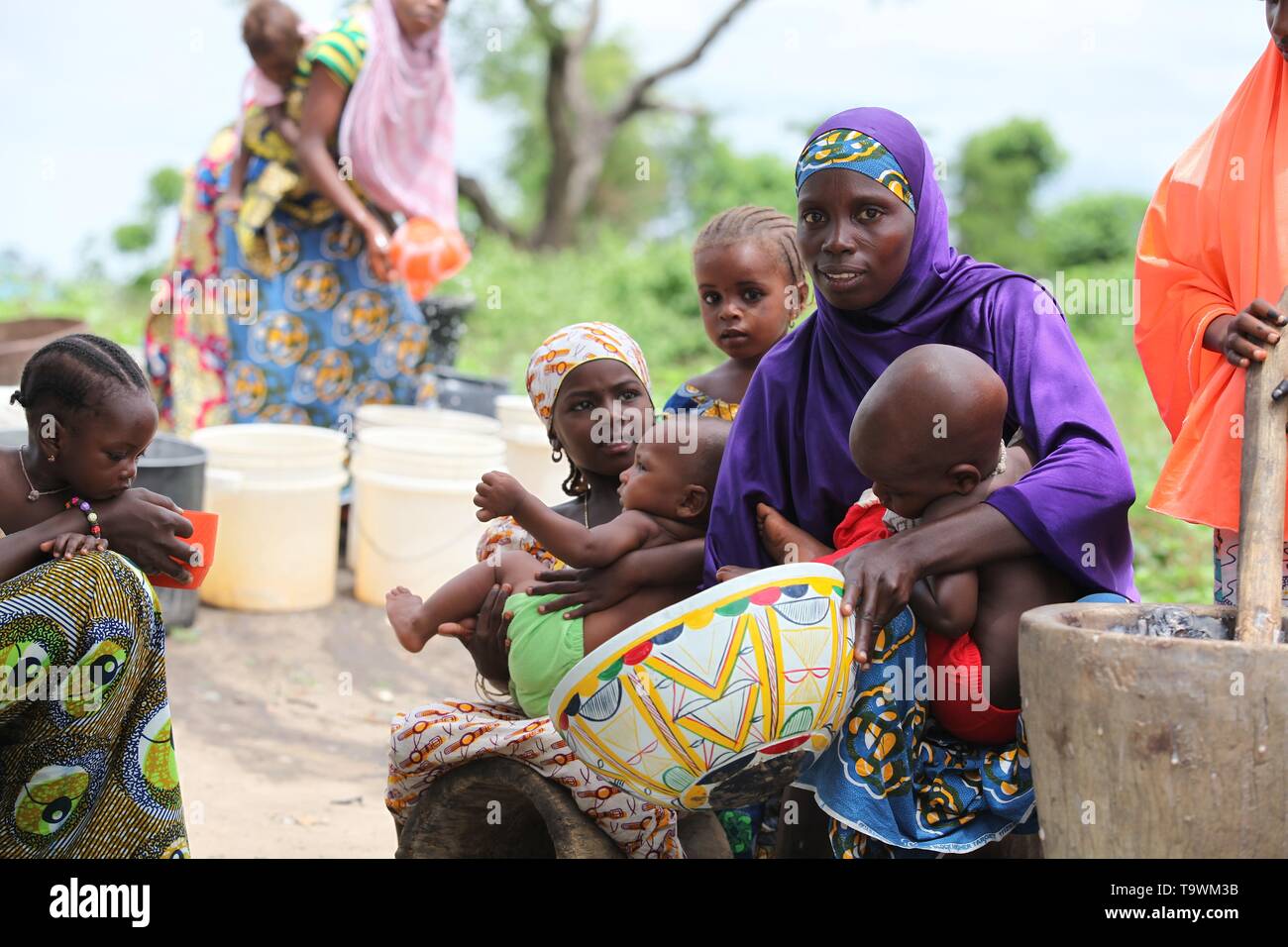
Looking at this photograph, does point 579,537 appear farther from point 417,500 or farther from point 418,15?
point 418,15

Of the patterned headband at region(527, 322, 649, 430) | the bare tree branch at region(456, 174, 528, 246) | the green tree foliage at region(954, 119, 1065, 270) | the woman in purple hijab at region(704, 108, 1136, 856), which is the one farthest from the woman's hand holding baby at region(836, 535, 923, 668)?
the green tree foliage at region(954, 119, 1065, 270)

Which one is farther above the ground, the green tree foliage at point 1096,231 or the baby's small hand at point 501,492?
the green tree foliage at point 1096,231

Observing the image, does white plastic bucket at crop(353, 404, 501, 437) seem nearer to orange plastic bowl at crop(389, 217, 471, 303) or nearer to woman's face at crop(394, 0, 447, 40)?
orange plastic bowl at crop(389, 217, 471, 303)

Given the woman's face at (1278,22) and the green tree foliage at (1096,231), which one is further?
the green tree foliage at (1096,231)

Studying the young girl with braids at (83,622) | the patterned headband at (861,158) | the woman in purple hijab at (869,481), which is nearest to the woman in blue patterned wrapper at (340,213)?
the young girl with braids at (83,622)

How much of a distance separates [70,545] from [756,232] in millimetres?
1823

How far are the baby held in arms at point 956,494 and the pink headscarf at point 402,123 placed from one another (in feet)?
14.6

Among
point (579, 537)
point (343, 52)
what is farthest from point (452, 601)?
point (343, 52)

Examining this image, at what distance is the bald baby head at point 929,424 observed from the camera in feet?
7.93

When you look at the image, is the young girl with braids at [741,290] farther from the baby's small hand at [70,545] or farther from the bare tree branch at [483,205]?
the bare tree branch at [483,205]

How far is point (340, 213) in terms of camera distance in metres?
Result: 6.70

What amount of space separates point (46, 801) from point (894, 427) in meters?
1.71

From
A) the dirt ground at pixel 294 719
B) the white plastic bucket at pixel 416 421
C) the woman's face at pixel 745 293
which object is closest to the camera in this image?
the woman's face at pixel 745 293

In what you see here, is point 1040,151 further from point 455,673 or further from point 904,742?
point 904,742
